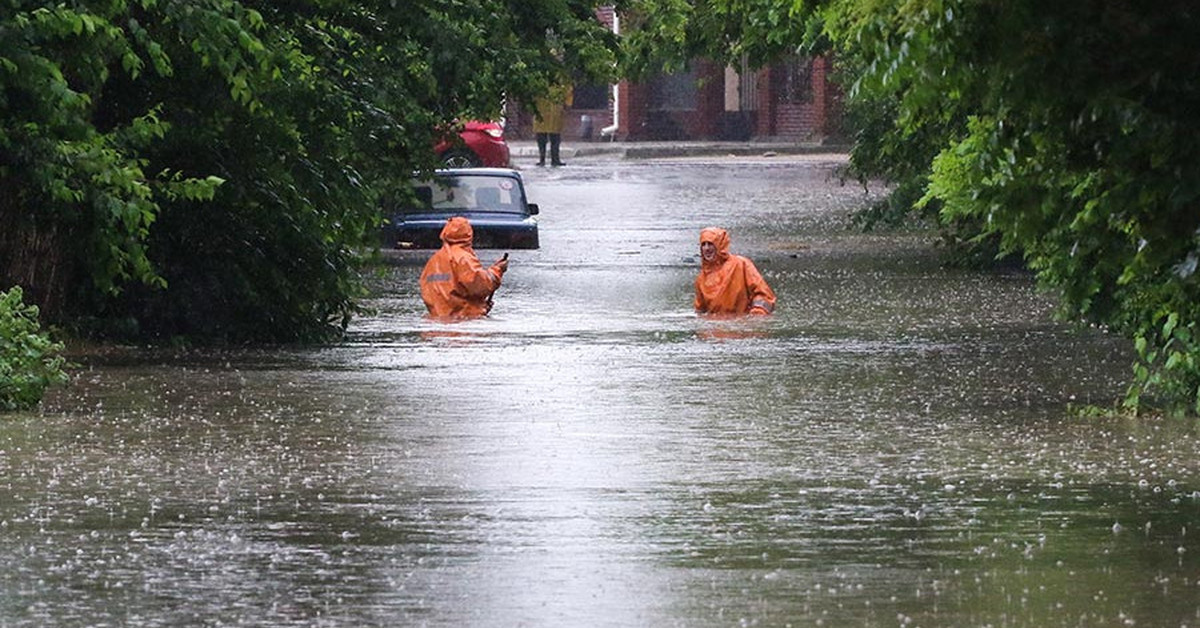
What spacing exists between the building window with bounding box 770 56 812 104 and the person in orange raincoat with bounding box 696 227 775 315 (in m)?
43.2

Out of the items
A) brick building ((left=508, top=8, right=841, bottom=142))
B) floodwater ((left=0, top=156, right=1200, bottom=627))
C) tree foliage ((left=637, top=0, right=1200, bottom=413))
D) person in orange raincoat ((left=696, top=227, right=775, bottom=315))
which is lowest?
brick building ((left=508, top=8, right=841, bottom=142))

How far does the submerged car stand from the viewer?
34562mm

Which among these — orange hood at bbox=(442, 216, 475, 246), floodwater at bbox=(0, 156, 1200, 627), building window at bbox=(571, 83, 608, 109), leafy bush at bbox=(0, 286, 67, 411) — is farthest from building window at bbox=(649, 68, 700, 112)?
leafy bush at bbox=(0, 286, 67, 411)

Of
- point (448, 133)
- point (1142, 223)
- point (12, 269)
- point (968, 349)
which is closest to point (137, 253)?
point (12, 269)

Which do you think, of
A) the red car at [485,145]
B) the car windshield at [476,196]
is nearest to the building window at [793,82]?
the red car at [485,145]

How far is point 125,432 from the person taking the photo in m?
14.0

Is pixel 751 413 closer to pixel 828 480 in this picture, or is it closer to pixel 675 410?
pixel 675 410

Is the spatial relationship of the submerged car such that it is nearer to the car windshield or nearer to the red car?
the car windshield

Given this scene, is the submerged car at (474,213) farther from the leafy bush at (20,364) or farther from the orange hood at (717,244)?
the leafy bush at (20,364)

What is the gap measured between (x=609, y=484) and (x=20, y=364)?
434cm

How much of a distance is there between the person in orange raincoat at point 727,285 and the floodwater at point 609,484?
62.2 inches

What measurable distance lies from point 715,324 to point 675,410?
7.70 metres

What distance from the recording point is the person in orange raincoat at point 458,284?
24188 mm

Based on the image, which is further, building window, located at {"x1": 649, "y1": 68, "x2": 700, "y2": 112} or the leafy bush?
building window, located at {"x1": 649, "y1": 68, "x2": 700, "y2": 112}
